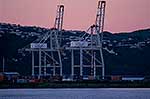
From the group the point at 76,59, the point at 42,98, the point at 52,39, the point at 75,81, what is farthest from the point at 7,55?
the point at 42,98

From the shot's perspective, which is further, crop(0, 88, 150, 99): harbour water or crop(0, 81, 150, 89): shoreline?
crop(0, 81, 150, 89): shoreline

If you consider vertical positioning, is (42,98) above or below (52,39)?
below

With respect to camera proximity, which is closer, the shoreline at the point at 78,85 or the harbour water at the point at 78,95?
the harbour water at the point at 78,95

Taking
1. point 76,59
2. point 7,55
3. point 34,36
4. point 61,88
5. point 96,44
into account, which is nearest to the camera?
point 61,88

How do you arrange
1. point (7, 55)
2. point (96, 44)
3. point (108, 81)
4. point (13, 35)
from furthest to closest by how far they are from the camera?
point (13, 35) < point (7, 55) < point (96, 44) < point (108, 81)

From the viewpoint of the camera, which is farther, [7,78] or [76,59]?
[76,59]

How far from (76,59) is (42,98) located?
7089cm

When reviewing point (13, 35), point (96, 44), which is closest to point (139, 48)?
point (13, 35)

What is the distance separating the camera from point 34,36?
5787 inches

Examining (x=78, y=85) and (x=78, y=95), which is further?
(x=78, y=85)

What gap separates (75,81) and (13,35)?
53560 mm

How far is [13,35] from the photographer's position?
138 m

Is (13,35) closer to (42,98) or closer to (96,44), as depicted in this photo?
(96,44)

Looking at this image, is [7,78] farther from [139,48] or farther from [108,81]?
[139,48]
